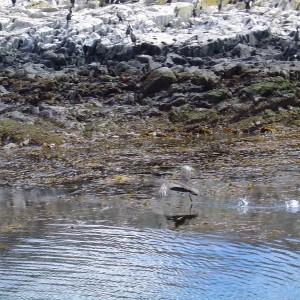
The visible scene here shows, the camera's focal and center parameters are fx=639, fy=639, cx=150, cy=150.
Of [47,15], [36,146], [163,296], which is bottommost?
[36,146]

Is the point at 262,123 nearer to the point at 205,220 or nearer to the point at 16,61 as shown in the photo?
the point at 205,220

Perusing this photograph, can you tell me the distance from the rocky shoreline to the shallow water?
2.64 m

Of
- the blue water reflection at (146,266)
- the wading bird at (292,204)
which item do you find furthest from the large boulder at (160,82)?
the blue water reflection at (146,266)

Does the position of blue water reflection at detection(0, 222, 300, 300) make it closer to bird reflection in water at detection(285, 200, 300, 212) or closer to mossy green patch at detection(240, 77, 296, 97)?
bird reflection in water at detection(285, 200, 300, 212)

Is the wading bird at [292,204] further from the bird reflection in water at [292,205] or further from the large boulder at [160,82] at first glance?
the large boulder at [160,82]

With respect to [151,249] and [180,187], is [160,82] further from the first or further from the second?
[151,249]

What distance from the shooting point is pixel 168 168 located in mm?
12625

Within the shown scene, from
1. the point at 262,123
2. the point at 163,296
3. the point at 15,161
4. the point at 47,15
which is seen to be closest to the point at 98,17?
the point at 47,15

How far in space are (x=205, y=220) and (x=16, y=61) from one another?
22102 mm

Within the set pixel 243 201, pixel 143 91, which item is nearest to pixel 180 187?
pixel 243 201

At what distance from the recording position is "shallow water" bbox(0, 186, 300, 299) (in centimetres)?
574

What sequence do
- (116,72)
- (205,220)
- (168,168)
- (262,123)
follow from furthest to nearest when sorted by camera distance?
(116,72) → (262,123) → (168,168) → (205,220)

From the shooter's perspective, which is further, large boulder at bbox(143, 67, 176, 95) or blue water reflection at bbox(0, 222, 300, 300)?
large boulder at bbox(143, 67, 176, 95)

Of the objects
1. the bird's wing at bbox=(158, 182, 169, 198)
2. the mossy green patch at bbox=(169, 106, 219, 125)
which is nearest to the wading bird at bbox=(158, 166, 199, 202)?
the bird's wing at bbox=(158, 182, 169, 198)
